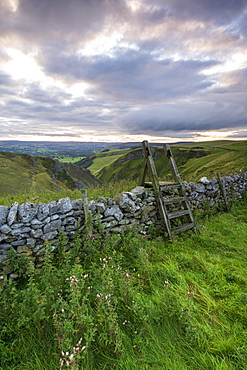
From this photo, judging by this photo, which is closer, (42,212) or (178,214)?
(42,212)

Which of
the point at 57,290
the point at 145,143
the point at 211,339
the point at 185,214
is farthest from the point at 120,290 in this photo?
the point at 145,143

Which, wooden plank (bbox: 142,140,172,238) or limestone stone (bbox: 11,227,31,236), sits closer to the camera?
limestone stone (bbox: 11,227,31,236)

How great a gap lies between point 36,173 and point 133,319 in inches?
2915

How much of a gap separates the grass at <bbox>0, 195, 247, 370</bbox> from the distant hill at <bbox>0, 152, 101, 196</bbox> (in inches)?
1757

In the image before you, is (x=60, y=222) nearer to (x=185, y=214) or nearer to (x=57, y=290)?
(x=57, y=290)

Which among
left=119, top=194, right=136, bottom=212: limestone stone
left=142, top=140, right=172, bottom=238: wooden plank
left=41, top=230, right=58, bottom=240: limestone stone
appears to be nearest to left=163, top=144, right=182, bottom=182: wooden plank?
left=142, top=140, right=172, bottom=238: wooden plank

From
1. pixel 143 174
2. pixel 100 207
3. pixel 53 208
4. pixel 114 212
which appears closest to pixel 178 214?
pixel 143 174

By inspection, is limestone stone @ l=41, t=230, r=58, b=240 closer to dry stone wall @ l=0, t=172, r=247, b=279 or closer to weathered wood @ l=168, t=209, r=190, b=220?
dry stone wall @ l=0, t=172, r=247, b=279

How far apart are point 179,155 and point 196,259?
12445 cm

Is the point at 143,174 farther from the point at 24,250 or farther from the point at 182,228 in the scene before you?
the point at 24,250

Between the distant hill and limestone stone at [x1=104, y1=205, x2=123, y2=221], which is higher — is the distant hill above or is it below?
below

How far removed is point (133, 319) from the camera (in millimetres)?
3400

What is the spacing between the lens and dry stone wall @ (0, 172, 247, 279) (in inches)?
195

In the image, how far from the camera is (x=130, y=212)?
6.76 meters
